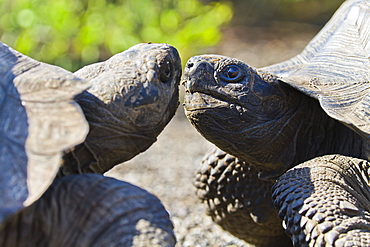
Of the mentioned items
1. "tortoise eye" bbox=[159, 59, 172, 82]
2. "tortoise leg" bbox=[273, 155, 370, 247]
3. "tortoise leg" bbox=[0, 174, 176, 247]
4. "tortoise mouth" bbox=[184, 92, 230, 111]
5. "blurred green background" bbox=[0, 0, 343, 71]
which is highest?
"tortoise eye" bbox=[159, 59, 172, 82]

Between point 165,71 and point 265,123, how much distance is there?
0.65 meters

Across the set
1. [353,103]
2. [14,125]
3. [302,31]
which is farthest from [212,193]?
[302,31]

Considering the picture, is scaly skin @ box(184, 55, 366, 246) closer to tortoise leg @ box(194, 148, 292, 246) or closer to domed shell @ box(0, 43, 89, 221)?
tortoise leg @ box(194, 148, 292, 246)

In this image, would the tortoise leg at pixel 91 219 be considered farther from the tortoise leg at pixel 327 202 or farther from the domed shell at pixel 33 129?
the tortoise leg at pixel 327 202

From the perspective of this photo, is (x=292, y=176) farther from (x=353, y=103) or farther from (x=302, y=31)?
(x=302, y=31)

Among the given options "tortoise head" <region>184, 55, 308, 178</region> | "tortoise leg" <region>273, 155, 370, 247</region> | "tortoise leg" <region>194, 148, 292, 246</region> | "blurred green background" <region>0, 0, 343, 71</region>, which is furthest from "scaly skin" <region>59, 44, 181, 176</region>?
"blurred green background" <region>0, 0, 343, 71</region>

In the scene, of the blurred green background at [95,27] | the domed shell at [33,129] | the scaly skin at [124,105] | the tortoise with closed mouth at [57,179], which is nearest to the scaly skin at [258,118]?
the scaly skin at [124,105]

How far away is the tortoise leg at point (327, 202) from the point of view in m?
1.83

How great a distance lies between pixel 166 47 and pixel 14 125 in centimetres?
80

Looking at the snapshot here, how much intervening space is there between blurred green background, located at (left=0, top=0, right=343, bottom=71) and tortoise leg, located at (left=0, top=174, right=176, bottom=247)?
20.7ft

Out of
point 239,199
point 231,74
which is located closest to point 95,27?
point 239,199

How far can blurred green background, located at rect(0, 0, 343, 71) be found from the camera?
307 inches

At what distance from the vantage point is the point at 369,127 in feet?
6.90

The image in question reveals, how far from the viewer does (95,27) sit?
7.89 m
